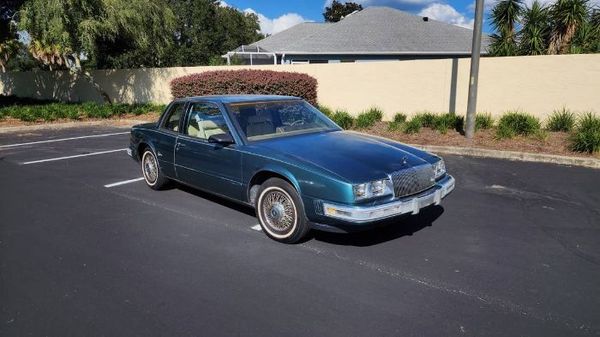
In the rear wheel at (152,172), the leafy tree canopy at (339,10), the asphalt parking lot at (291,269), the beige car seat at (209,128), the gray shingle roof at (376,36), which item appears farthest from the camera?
the leafy tree canopy at (339,10)

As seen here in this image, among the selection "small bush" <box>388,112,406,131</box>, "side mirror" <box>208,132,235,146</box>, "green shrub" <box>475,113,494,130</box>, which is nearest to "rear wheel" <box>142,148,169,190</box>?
"side mirror" <box>208,132,235,146</box>

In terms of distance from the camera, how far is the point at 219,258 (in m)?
4.52

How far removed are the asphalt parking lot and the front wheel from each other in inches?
5.6

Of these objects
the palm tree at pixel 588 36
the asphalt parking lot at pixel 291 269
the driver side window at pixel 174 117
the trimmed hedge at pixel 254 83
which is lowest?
the asphalt parking lot at pixel 291 269

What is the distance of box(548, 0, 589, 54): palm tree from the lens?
12414 millimetres

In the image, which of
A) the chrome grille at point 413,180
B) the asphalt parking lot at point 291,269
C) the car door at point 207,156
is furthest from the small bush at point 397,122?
the chrome grille at point 413,180

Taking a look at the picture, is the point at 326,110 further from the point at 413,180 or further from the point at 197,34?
the point at 197,34

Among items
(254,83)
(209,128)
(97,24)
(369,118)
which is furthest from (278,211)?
(97,24)

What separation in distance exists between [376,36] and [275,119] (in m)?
21.2

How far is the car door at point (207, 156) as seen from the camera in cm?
532

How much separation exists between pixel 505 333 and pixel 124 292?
295 centimetres

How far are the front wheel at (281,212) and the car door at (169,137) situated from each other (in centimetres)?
192

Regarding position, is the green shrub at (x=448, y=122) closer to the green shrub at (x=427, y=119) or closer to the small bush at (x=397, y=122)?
the green shrub at (x=427, y=119)

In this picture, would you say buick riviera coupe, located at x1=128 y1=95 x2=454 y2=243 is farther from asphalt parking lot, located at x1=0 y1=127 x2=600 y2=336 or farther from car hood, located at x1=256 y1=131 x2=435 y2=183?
asphalt parking lot, located at x1=0 y1=127 x2=600 y2=336
